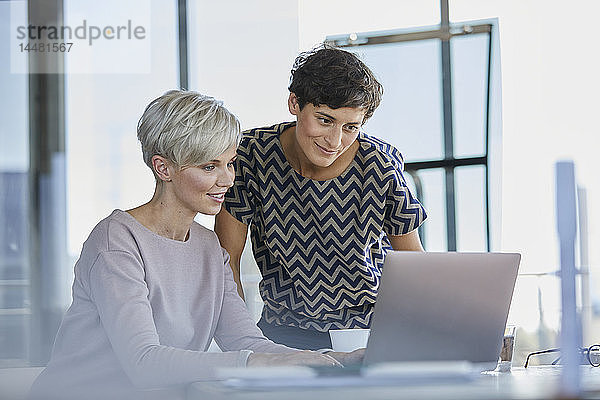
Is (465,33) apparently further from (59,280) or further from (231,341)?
(231,341)

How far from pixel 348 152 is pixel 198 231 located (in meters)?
0.45

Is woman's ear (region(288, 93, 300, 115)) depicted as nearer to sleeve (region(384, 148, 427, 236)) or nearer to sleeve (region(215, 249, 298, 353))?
sleeve (region(384, 148, 427, 236))

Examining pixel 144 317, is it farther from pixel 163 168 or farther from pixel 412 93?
pixel 412 93

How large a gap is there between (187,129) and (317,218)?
0.48 m

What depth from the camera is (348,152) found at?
209cm

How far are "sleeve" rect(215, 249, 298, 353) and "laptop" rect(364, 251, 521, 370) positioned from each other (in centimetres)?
43

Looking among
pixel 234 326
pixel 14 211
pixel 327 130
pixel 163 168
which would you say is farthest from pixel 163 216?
pixel 14 211

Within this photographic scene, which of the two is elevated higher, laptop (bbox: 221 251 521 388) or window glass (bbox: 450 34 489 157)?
window glass (bbox: 450 34 489 157)

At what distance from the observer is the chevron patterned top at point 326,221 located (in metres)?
2.05

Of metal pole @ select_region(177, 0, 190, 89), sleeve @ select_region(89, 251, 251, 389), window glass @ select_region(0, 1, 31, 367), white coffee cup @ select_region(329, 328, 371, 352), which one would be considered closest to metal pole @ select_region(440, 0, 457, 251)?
metal pole @ select_region(177, 0, 190, 89)

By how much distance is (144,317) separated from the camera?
4.91 ft

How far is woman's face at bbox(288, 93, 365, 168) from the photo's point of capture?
1943 millimetres

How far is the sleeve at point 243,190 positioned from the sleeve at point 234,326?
0.20m

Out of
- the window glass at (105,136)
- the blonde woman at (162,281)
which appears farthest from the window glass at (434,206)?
the blonde woman at (162,281)
